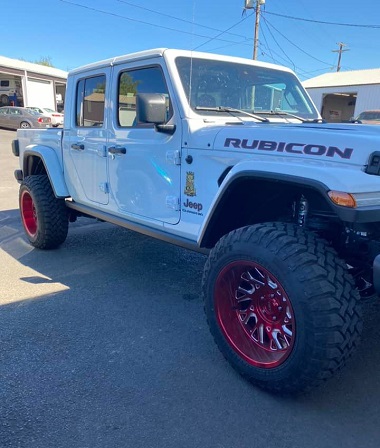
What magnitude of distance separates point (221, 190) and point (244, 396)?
122 centimetres

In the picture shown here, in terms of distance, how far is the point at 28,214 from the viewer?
5.23 m

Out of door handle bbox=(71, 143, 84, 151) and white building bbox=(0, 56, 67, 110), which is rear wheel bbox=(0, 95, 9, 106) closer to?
white building bbox=(0, 56, 67, 110)

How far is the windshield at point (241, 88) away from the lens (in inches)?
125

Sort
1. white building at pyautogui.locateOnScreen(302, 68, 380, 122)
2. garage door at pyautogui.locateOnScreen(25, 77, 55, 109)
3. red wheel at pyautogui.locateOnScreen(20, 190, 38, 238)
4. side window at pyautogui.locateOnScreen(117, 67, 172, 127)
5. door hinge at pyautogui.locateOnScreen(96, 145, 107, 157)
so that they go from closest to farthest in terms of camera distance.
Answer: side window at pyautogui.locateOnScreen(117, 67, 172, 127) → door hinge at pyautogui.locateOnScreen(96, 145, 107, 157) → red wheel at pyautogui.locateOnScreen(20, 190, 38, 238) → white building at pyautogui.locateOnScreen(302, 68, 380, 122) → garage door at pyautogui.locateOnScreen(25, 77, 55, 109)

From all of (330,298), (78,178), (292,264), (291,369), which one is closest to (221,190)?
(292,264)

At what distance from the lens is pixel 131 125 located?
11.5 ft

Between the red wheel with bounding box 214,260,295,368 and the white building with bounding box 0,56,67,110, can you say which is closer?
the red wheel with bounding box 214,260,295,368

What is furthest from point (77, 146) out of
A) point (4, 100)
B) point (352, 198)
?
point (4, 100)

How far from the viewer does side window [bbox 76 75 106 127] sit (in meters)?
3.88

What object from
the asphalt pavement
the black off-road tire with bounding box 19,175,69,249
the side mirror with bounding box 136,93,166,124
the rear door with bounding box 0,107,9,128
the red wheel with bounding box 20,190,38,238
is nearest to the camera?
the asphalt pavement

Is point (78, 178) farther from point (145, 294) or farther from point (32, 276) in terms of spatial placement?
point (145, 294)

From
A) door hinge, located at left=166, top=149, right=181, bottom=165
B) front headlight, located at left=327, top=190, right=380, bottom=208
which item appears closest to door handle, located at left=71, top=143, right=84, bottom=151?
door hinge, located at left=166, top=149, right=181, bottom=165

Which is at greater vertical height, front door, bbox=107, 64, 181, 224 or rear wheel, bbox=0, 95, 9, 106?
rear wheel, bbox=0, 95, 9, 106

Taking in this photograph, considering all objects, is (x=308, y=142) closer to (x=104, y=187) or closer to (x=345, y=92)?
(x=104, y=187)
